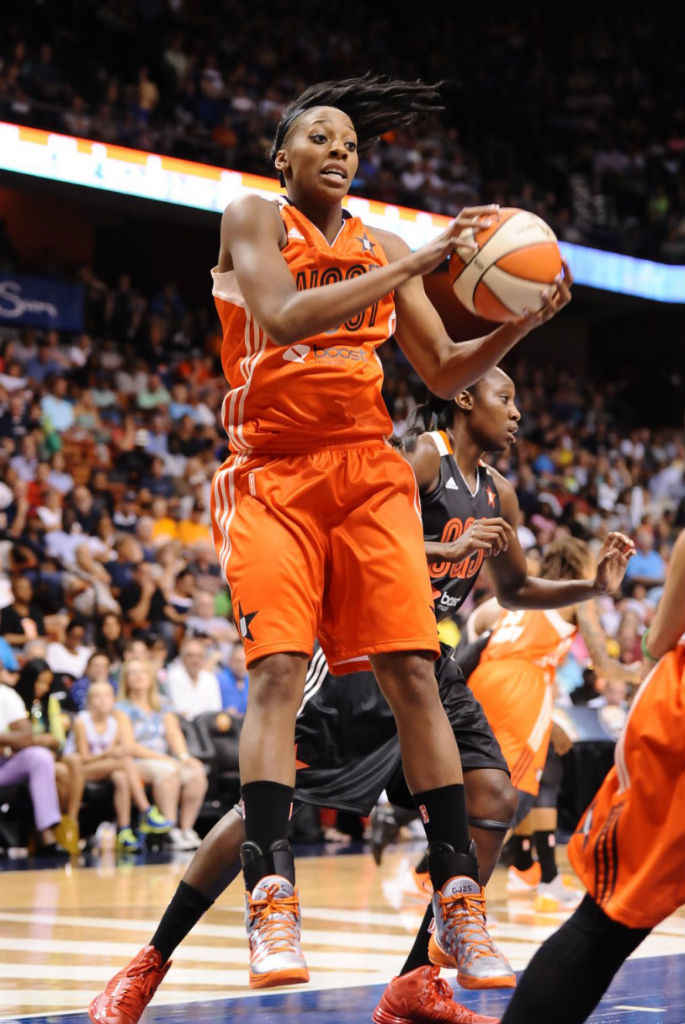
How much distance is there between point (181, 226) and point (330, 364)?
16.0m

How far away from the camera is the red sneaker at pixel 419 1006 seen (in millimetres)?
3939

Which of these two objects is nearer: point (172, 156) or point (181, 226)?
point (172, 156)

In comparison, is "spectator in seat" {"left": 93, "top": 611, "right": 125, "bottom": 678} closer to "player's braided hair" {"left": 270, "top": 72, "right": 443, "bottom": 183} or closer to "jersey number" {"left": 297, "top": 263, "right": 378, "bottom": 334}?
"player's braided hair" {"left": 270, "top": 72, "right": 443, "bottom": 183}

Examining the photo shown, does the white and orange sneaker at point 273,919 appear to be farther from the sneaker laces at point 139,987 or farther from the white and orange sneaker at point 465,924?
the sneaker laces at point 139,987

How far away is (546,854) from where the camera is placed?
7785 millimetres

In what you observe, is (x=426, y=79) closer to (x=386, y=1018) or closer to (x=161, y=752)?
(x=161, y=752)

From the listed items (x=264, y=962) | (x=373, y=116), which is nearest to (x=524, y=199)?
(x=373, y=116)

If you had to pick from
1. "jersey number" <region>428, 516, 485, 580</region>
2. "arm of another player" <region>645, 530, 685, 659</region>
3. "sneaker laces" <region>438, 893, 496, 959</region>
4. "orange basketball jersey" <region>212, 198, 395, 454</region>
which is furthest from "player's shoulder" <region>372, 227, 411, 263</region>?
"sneaker laces" <region>438, 893, 496, 959</region>

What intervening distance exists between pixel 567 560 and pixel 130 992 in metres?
4.06

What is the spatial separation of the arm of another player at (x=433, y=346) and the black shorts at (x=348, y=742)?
123 centimetres

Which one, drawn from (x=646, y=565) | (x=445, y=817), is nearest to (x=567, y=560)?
(x=445, y=817)

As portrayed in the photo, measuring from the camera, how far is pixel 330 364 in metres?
3.50

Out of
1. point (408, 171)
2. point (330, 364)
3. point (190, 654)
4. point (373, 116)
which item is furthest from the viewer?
point (408, 171)

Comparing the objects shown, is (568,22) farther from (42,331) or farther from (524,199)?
(42,331)
